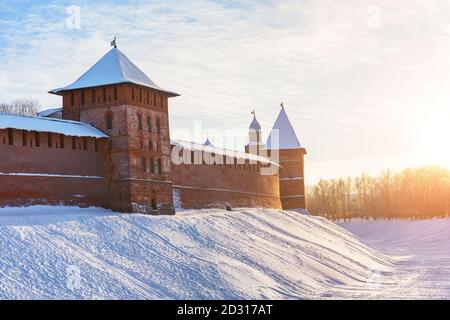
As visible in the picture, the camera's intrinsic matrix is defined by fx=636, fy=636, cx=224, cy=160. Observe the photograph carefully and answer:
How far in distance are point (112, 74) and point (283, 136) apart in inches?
741

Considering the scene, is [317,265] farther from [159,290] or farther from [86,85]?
[86,85]

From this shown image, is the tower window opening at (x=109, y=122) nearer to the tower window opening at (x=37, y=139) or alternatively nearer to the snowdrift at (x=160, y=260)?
the snowdrift at (x=160, y=260)

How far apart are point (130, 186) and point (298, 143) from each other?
1905cm

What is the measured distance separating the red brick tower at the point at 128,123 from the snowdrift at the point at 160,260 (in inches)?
49.5

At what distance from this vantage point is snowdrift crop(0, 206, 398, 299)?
38.6 ft

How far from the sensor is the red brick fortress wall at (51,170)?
15992mm

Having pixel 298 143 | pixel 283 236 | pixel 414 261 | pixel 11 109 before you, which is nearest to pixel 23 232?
pixel 283 236

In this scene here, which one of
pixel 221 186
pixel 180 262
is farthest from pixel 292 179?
pixel 180 262

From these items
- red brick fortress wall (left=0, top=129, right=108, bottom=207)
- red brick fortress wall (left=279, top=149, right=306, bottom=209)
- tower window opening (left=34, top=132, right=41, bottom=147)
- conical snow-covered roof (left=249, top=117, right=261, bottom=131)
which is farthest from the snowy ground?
conical snow-covered roof (left=249, top=117, right=261, bottom=131)

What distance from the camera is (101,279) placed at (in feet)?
39.5

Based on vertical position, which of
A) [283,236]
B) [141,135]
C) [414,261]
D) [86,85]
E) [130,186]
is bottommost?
[414,261]

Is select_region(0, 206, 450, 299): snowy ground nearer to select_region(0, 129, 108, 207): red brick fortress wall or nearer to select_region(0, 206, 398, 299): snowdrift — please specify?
select_region(0, 206, 398, 299): snowdrift

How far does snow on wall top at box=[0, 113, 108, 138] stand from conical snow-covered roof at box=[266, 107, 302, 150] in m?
18.8

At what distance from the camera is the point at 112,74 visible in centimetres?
1959
